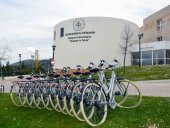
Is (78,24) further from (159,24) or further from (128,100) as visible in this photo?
(128,100)

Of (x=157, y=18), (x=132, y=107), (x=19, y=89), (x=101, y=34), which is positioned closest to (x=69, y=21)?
(x=101, y=34)

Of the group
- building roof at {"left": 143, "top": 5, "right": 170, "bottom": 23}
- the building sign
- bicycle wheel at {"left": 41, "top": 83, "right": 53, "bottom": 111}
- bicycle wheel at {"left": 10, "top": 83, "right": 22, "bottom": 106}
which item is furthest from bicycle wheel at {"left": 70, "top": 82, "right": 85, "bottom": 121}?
building roof at {"left": 143, "top": 5, "right": 170, "bottom": 23}

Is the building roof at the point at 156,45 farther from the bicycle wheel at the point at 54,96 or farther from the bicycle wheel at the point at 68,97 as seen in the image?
the bicycle wheel at the point at 68,97

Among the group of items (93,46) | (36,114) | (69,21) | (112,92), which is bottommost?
(36,114)

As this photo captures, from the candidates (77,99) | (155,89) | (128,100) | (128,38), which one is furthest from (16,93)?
(128,38)

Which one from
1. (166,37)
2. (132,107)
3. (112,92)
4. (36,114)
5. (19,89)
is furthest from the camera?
(166,37)

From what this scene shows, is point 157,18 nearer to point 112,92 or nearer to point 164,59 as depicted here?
point 164,59

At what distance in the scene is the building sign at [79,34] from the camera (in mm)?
57281

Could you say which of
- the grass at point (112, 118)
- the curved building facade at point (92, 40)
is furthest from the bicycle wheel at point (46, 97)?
the curved building facade at point (92, 40)

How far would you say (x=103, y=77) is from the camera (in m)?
10.0

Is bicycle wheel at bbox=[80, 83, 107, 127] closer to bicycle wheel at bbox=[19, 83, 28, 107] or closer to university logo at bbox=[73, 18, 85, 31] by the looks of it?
bicycle wheel at bbox=[19, 83, 28, 107]

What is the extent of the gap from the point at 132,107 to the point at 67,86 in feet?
6.76

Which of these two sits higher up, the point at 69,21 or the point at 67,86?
the point at 69,21

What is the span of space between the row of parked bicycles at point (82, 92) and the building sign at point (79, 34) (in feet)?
142
